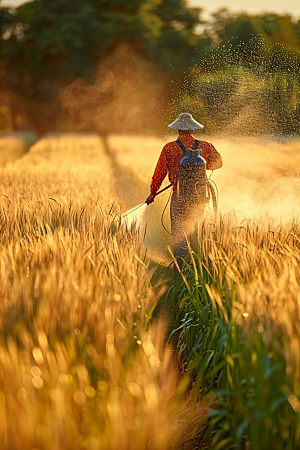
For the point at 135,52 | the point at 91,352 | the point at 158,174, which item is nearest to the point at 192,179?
the point at 158,174

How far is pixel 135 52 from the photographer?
2664 cm

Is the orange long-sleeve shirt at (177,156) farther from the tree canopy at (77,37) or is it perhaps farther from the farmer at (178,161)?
the tree canopy at (77,37)

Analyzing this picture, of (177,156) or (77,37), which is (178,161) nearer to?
(177,156)

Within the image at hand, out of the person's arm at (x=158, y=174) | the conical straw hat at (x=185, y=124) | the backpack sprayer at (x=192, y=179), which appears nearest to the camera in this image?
the backpack sprayer at (x=192, y=179)

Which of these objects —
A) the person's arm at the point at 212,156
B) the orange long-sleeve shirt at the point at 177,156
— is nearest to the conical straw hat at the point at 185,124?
the orange long-sleeve shirt at the point at 177,156

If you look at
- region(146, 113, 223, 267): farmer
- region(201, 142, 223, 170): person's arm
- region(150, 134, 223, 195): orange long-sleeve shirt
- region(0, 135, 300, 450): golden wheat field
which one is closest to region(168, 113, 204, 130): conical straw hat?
region(146, 113, 223, 267): farmer

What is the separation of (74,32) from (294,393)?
25541 mm

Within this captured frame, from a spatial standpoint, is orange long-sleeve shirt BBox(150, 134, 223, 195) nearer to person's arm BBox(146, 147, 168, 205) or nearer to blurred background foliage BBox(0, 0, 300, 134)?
person's arm BBox(146, 147, 168, 205)

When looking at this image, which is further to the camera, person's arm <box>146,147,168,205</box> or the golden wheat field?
person's arm <box>146,147,168,205</box>

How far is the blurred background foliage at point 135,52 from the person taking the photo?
981 inches

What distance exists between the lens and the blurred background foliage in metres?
24.9

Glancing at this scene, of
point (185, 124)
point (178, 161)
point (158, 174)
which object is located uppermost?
point (185, 124)

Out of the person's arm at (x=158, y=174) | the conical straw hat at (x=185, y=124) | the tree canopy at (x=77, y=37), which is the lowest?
the person's arm at (x=158, y=174)

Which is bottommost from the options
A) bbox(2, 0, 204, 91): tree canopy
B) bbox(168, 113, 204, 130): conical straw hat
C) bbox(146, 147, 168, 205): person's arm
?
bbox(146, 147, 168, 205): person's arm
